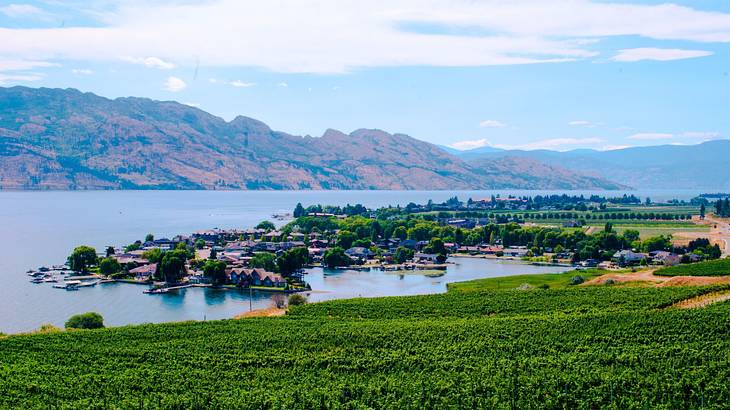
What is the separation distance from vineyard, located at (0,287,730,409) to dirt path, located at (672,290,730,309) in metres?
0.63

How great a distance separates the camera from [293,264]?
69.1 m

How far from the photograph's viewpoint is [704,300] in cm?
3803

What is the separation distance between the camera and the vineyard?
74.9 feet

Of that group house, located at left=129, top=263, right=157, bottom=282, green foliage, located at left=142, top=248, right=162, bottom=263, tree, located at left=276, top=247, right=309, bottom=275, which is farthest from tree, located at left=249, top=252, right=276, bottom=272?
house, located at left=129, top=263, right=157, bottom=282

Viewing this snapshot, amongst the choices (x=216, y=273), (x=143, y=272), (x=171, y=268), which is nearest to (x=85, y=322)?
(x=216, y=273)

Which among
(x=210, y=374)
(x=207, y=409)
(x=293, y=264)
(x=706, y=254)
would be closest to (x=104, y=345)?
(x=210, y=374)

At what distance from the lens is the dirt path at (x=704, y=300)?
36.8m

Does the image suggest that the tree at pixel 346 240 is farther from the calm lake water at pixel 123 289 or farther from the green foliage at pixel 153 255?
the green foliage at pixel 153 255

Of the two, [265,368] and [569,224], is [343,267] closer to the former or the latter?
[265,368]

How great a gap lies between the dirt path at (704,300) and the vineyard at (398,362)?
2.05 feet

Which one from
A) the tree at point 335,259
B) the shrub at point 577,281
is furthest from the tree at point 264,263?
the shrub at point 577,281

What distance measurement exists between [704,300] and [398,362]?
21058mm

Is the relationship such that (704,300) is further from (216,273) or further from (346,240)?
(346,240)

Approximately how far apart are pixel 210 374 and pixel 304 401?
5518mm
